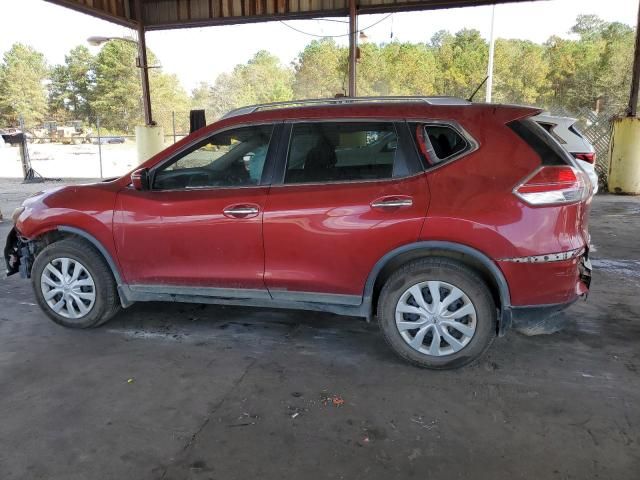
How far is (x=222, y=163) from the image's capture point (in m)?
4.03

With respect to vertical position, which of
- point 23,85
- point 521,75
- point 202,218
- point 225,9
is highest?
point 23,85

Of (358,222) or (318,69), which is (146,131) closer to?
(358,222)

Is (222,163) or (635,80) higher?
(635,80)

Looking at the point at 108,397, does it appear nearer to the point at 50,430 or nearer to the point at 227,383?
the point at 50,430

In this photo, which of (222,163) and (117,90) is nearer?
(222,163)

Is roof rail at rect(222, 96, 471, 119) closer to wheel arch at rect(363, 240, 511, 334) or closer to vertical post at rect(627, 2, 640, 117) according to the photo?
wheel arch at rect(363, 240, 511, 334)

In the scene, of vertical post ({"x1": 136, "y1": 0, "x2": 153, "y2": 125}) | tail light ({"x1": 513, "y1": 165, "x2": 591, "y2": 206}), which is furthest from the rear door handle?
vertical post ({"x1": 136, "y1": 0, "x2": 153, "y2": 125})

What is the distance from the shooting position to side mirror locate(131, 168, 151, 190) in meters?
3.99

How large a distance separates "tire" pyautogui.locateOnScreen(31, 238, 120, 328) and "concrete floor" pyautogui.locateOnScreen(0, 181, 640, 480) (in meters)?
0.15

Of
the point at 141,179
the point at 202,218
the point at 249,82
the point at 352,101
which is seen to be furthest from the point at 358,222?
the point at 249,82

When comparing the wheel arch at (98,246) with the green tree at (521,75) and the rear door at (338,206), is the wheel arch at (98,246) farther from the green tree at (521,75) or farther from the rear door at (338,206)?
the green tree at (521,75)

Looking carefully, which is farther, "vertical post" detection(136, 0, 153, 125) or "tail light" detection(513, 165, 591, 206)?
"vertical post" detection(136, 0, 153, 125)

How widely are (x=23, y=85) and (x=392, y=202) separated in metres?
64.9

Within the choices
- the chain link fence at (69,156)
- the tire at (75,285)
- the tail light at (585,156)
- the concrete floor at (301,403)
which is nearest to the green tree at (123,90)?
the chain link fence at (69,156)
